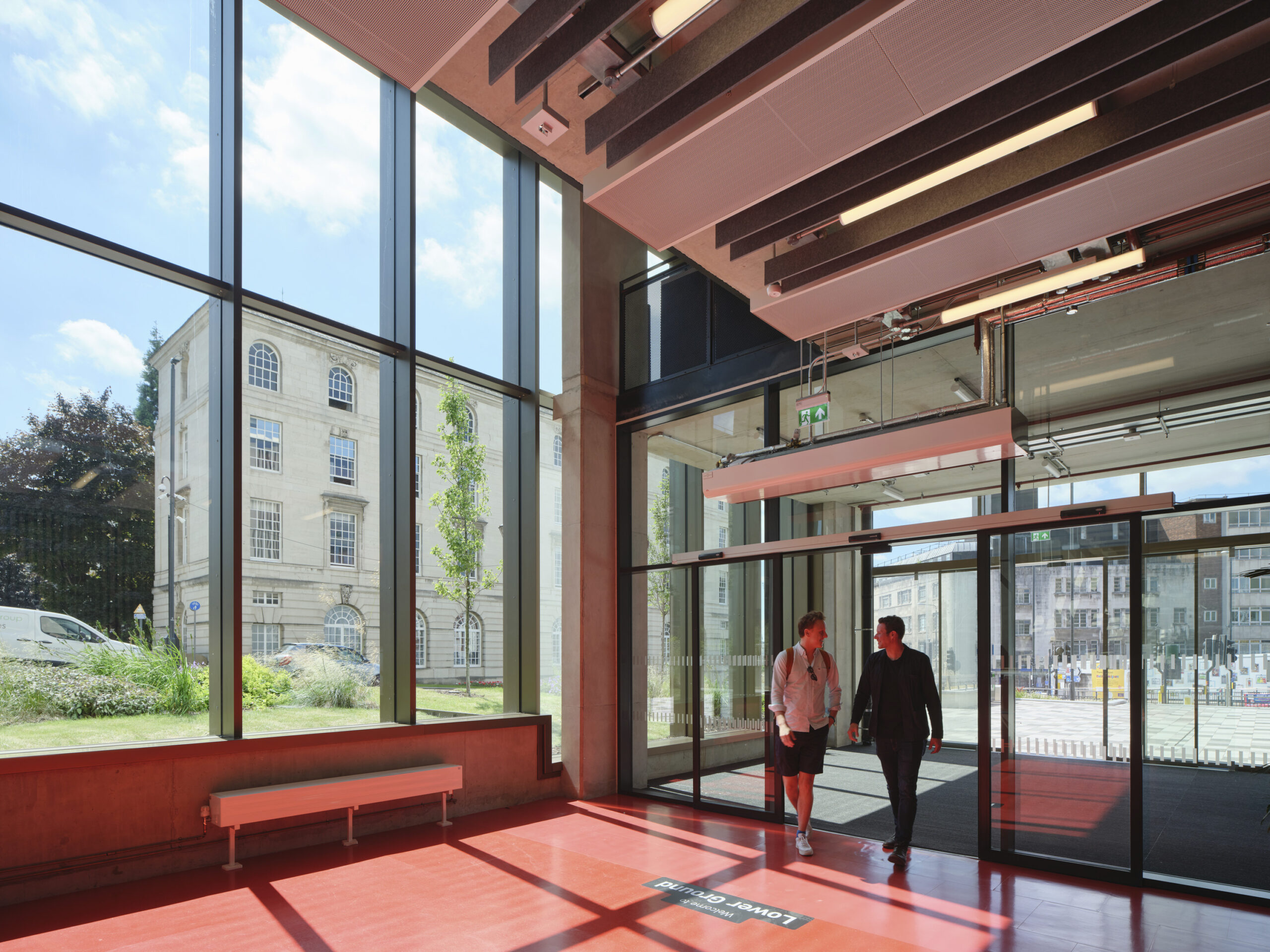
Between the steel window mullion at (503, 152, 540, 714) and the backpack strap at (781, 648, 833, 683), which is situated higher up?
the steel window mullion at (503, 152, 540, 714)

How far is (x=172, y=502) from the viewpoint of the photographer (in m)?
5.75

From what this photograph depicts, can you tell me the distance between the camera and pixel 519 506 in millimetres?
8086

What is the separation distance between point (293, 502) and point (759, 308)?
385 centimetres

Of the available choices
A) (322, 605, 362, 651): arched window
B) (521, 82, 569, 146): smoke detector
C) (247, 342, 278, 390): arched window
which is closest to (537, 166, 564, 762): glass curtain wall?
(322, 605, 362, 651): arched window

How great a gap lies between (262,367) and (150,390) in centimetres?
85

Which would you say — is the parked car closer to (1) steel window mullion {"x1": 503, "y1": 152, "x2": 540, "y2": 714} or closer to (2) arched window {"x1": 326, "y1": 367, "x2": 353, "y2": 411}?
(1) steel window mullion {"x1": 503, "y1": 152, "x2": 540, "y2": 714}

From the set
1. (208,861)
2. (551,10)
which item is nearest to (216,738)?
(208,861)

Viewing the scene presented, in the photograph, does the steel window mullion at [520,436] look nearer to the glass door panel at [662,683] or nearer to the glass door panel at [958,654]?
the glass door panel at [662,683]

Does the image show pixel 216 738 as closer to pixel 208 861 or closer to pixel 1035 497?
pixel 208 861

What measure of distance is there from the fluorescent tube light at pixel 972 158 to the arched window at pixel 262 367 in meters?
4.27

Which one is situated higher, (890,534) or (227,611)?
(890,534)

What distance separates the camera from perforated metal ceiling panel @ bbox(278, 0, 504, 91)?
3.21 metres

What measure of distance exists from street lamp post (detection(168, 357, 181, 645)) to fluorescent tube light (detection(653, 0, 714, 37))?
4281 millimetres

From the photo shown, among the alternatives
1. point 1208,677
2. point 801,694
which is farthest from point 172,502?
point 1208,677
